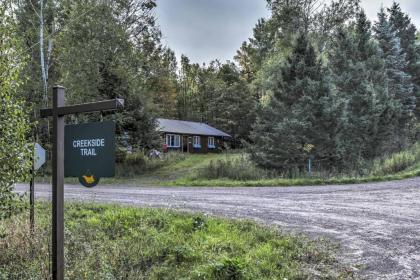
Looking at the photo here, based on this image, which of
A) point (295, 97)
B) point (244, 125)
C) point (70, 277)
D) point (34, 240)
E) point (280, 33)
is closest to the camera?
point (70, 277)

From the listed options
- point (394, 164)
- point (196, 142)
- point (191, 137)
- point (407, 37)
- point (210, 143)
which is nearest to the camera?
point (394, 164)

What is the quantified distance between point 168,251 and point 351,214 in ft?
14.8

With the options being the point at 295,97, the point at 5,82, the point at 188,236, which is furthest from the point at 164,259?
the point at 295,97

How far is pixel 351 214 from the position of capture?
27.7 feet

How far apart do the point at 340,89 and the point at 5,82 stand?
22.5 m

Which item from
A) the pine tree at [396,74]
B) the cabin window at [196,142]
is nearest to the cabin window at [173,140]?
the cabin window at [196,142]

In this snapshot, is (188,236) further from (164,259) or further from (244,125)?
(244,125)

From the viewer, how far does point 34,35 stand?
22875 mm

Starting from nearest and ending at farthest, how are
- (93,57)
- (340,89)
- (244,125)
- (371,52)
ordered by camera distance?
(93,57) → (340,89) → (371,52) → (244,125)

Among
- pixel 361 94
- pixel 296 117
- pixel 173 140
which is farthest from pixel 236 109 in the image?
pixel 296 117

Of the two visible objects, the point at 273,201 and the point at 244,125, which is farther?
the point at 244,125

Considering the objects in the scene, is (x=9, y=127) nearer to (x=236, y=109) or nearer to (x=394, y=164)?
(x=394, y=164)

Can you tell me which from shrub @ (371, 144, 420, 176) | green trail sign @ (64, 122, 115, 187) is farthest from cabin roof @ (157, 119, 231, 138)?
green trail sign @ (64, 122, 115, 187)

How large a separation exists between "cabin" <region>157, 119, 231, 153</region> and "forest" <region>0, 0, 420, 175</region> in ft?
29.8
